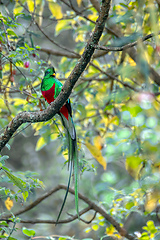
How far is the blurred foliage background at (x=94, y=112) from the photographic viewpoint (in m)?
0.86

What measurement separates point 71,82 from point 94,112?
1.58 metres

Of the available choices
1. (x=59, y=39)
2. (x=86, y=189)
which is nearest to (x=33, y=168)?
(x=86, y=189)

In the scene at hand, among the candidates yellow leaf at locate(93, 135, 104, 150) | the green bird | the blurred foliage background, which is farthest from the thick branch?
yellow leaf at locate(93, 135, 104, 150)

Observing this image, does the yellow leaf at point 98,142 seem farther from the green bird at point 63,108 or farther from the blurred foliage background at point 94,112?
the green bird at point 63,108

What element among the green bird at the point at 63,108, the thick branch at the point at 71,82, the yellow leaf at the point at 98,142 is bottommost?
the thick branch at the point at 71,82

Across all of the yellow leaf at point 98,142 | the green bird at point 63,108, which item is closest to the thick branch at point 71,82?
the green bird at point 63,108

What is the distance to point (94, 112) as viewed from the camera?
2855mm

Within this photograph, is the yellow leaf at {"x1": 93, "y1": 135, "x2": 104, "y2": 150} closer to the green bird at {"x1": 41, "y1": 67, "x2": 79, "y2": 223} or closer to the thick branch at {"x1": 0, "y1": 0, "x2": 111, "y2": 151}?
the green bird at {"x1": 41, "y1": 67, "x2": 79, "y2": 223}

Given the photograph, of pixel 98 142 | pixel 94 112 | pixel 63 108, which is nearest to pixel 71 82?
pixel 63 108

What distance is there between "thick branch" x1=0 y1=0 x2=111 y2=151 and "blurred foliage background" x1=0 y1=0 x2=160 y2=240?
0.21 ft

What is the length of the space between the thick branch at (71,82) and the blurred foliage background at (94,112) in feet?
0.21

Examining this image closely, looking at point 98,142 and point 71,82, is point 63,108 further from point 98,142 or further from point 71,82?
point 71,82

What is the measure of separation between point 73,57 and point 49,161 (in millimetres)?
2807

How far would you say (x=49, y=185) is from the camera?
194 inches
